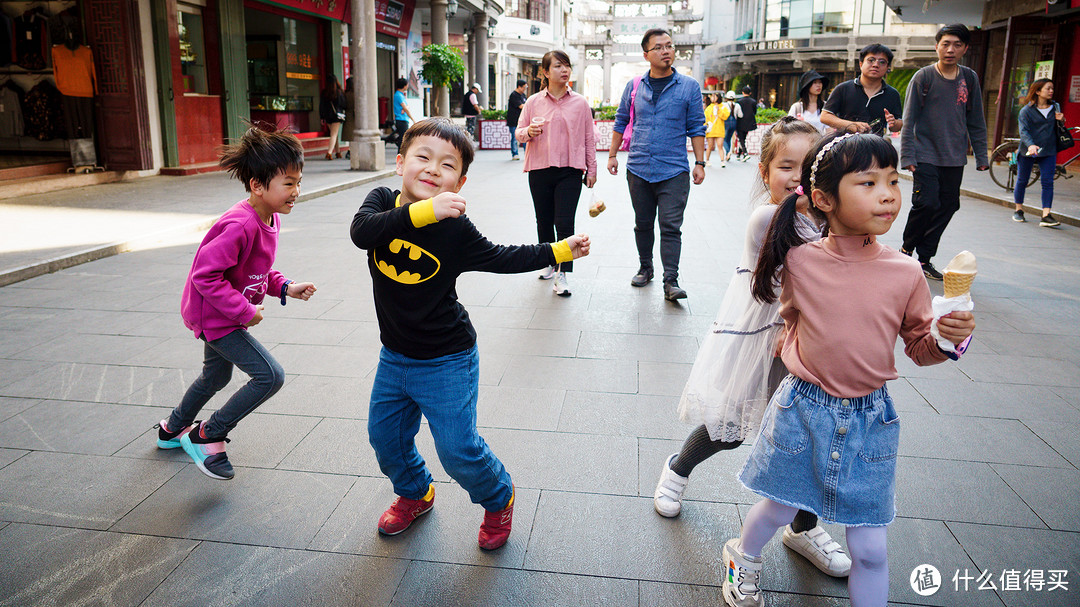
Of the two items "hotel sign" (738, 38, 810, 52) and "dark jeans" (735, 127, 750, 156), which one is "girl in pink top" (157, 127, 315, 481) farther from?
"hotel sign" (738, 38, 810, 52)

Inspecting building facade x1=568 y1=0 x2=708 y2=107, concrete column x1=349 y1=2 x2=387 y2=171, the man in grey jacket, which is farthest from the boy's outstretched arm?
building facade x1=568 y1=0 x2=708 y2=107

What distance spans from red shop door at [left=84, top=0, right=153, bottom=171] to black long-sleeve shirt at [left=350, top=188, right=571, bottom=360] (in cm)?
1138

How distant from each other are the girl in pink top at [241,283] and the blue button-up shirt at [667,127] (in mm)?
3457

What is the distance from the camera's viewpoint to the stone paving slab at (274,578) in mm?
2238

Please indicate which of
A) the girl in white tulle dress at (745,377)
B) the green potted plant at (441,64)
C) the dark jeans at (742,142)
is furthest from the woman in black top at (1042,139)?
the green potted plant at (441,64)

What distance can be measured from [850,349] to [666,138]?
4059 mm

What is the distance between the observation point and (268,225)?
2.89 meters

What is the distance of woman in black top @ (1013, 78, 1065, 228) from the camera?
30.3 ft

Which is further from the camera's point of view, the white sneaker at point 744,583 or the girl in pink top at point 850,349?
the white sneaker at point 744,583

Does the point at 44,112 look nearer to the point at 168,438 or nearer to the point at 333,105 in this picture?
the point at 333,105

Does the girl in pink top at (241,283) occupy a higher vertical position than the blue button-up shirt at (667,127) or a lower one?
lower

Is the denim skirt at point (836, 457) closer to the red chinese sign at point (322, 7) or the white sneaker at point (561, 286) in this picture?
the white sneaker at point (561, 286)

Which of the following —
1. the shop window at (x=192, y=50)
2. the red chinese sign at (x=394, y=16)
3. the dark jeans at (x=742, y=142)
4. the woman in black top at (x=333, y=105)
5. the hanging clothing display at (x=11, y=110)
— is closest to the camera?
the hanging clothing display at (x=11, y=110)

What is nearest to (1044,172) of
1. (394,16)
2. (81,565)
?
(81,565)
